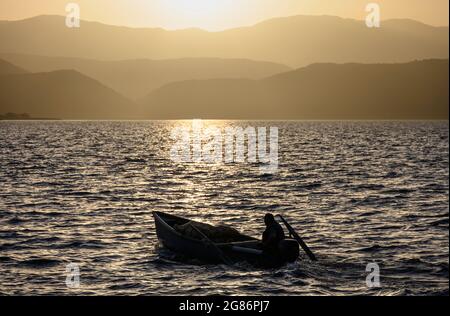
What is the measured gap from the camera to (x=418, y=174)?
63344 millimetres

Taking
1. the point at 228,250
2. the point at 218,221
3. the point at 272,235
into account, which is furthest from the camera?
the point at 218,221

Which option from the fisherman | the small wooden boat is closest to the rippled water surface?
the small wooden boat

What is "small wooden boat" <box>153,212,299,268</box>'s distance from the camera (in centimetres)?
2298

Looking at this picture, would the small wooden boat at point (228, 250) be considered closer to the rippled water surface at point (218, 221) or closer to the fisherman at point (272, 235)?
the fisherman at point (272, 235)

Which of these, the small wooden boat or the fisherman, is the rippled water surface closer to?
the small wooden boat

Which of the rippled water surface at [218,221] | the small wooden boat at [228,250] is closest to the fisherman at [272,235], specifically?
the small wooden boat at [228,250]

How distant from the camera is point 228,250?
938 inches

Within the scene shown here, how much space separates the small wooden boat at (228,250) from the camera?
905 inches

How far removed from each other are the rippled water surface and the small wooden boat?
440mm

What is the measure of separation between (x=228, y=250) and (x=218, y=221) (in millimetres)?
10917

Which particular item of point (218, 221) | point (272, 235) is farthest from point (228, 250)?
point (218, 221)

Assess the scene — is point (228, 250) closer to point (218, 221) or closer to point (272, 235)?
point (272, 235)
